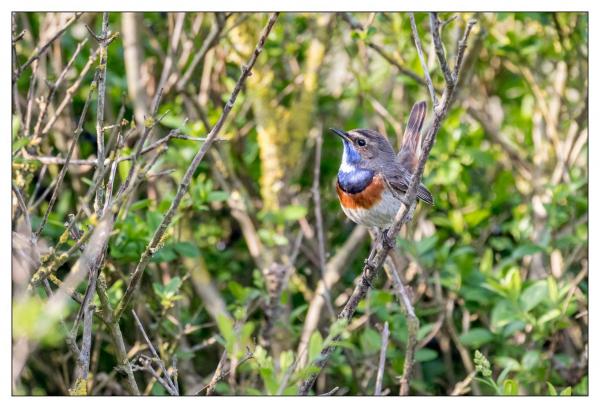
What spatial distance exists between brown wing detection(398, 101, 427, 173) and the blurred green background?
0.43 meters

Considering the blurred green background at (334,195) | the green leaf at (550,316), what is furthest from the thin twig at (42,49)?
the green leaf at (550,316)

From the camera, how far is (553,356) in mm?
4375

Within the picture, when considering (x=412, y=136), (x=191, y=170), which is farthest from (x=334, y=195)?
(x=191, y=170)

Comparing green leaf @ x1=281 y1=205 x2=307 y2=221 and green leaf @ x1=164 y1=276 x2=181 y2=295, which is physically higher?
green leaf @ x1=281 y1=205 x2=307 y2=221

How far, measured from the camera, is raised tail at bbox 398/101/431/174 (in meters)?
4.07

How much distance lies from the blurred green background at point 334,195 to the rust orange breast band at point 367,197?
699 millimetres

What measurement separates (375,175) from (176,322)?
1.36 meters

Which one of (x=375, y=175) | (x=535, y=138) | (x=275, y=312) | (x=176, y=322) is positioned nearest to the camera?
(x=375, y=175)

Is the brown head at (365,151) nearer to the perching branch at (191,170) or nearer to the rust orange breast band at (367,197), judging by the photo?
the rust orange breast band at (367,197)

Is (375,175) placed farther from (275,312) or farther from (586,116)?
(586,116)

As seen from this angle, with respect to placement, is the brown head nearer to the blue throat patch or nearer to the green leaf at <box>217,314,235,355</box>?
the blue throat patch

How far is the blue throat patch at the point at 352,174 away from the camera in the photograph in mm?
3738

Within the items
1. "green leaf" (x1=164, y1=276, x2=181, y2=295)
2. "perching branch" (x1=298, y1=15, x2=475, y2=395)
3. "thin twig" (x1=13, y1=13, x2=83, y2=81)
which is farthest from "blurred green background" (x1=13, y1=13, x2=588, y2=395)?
"perching branch" (x1=298, y1=15, x2=475, y2=395)
